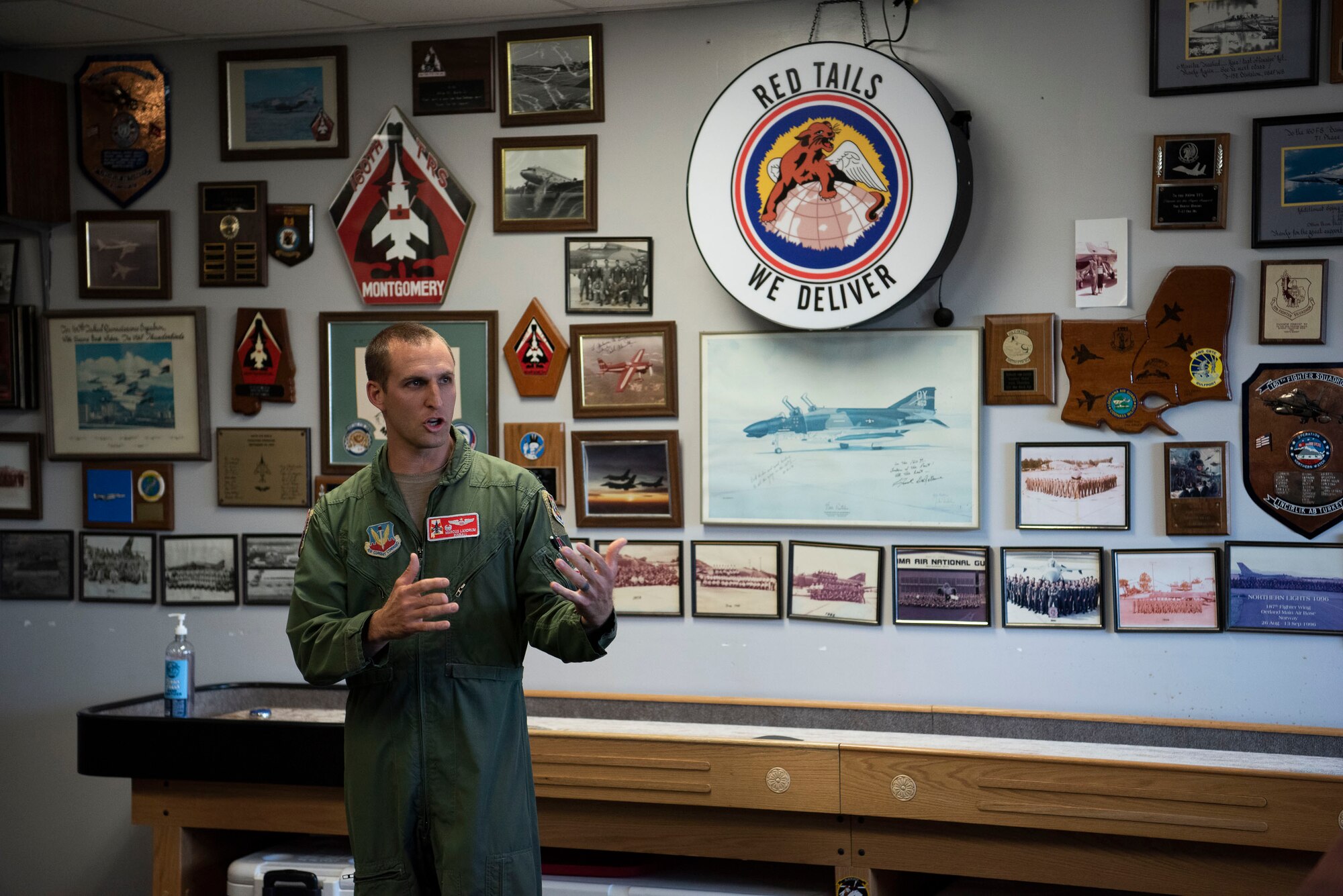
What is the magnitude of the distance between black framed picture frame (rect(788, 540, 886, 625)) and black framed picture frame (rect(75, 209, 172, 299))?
229cm

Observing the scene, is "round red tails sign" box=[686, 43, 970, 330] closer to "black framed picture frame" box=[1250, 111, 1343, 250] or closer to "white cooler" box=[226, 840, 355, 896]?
"black framed picture frame" box=[1250, 111, 1343, 250]

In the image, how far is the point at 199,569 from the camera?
13.3ft

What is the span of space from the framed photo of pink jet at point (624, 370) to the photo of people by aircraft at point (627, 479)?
0.11m

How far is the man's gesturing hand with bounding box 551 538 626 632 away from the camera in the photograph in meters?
2.25

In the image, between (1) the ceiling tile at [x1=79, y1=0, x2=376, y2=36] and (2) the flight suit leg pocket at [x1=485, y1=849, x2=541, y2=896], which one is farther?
(1) the ceiling tile at [x1=79, y1=0, x2=376, y2=36]

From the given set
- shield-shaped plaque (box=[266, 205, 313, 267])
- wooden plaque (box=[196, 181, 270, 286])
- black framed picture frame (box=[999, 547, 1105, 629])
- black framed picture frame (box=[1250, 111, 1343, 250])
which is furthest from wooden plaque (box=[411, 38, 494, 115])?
black framed picture frame (box=[1250, 111, 1343, 250])

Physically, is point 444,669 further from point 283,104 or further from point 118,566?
point 283,104

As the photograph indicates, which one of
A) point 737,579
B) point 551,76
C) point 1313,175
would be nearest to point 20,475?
point 551,76

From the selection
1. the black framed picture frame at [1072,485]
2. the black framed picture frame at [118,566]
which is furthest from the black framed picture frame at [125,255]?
the black framed picture frame at [1072,485]

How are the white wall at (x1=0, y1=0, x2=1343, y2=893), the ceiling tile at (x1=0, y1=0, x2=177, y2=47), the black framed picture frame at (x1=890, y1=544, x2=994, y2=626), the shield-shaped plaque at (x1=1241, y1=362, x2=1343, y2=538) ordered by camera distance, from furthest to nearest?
1. the ceiling tile at (x1=0, y1=0, x2=177, y2=47)
2. the black framed picture frame at (x1=890, y1=544, x2=994, y2=626)
3. the white wall at (x1=0, y1=0, x2=1343, y2=893)
4. the shield-shaped plaque at (x1=1241, y1=362, x2=1343, y2=538)

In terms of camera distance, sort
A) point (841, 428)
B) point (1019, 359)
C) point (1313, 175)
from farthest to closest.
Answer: point (841, 428)
point (1019, 359)
point (1313, 175)

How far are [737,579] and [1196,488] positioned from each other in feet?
4.28


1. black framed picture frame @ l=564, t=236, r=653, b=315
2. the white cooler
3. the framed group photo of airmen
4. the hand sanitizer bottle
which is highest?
black framed picture frame @ l=564, t=236, r=653, b=315

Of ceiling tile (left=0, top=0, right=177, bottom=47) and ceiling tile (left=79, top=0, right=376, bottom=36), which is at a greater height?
ceiling tile (left=0, top=0, right=177, bottom=47)
